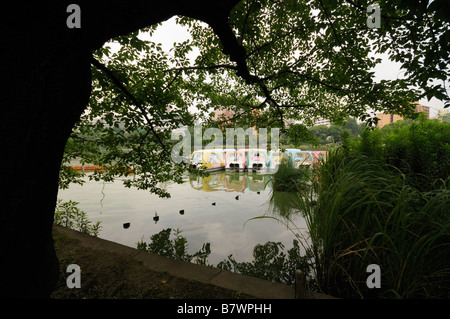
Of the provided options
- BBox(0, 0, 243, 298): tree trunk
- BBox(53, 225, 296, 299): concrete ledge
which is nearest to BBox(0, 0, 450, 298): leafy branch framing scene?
BBox(0, 0, 243, 298): tree trunk

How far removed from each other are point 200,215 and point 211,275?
2922mm

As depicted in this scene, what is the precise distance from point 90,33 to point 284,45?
4448 mm

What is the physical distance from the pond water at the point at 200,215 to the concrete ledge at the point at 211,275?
2.53 ft

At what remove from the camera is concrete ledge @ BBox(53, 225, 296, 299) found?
1.76 metres

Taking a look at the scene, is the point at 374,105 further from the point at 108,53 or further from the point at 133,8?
the point at 108,53

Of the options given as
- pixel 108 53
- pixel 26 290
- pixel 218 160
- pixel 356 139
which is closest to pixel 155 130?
pixel 108 53

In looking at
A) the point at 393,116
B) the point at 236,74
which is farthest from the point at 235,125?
the point at 393,116

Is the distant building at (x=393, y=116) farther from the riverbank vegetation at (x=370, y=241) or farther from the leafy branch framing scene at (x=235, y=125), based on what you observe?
the riverbank vegetation at (x=370, y=241)

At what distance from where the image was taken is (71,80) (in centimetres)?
97

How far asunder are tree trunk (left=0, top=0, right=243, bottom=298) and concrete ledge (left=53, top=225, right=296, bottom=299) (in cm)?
126

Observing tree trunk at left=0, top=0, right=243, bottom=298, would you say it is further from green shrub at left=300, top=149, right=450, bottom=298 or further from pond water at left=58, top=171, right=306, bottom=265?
pond water at left=58, top=171, right=306, bottom=265

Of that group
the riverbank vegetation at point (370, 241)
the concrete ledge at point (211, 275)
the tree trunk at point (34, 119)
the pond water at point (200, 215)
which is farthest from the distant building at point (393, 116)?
the tree trunk at point (34, 119)

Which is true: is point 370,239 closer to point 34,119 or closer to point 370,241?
point 370,241

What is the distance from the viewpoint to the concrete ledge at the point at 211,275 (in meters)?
1.76
